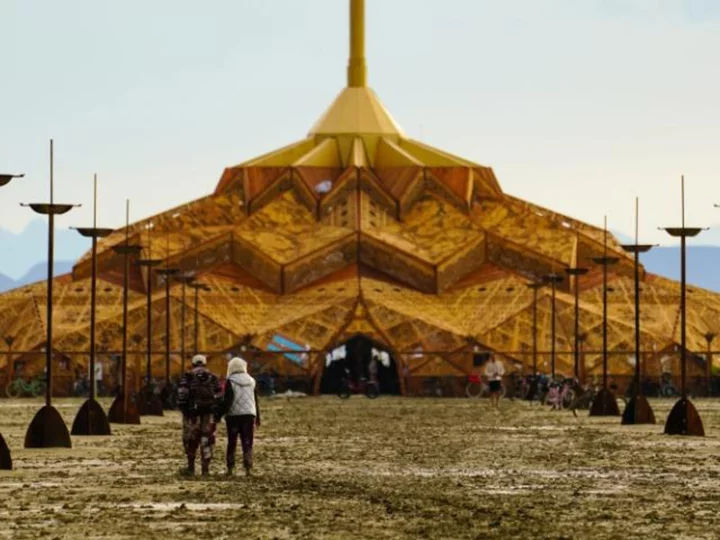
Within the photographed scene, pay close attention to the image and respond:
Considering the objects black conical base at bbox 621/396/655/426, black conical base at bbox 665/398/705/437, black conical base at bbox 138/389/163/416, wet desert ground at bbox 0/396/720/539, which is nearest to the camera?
wet desert ground at bbox 0/396/720/539

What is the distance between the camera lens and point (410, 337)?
12319 cm

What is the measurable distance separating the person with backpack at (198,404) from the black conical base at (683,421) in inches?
791

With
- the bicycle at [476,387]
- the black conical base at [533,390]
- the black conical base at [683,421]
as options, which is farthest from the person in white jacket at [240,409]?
the bicycle at [476,387]

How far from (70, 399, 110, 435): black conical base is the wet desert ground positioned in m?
0.47

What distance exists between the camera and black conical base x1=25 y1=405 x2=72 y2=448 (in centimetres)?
4798

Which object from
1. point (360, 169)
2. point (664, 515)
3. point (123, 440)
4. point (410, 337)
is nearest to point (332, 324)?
point (410, 337)

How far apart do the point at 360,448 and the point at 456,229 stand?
101107 millimetres

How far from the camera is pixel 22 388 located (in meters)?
118

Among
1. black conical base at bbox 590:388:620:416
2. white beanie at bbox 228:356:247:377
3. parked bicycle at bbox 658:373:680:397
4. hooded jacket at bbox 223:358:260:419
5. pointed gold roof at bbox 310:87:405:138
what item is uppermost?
pointed gold roof at bbox 310:87:405:138

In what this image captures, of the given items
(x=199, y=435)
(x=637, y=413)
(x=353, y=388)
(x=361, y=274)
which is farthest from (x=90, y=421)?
(x=361, y=274)

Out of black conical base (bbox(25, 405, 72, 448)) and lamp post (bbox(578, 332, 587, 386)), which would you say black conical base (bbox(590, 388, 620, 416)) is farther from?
lamp post (bbox(578, 332, 587, 386))

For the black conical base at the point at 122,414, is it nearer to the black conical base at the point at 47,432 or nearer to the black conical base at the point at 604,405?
the black conical base at the point at 604,405

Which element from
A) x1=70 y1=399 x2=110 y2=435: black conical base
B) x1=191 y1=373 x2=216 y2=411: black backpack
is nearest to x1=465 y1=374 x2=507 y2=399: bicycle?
x1=70 y1=399 x2=110 y2=435: black conical base

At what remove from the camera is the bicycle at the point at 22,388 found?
117062 millimetres
